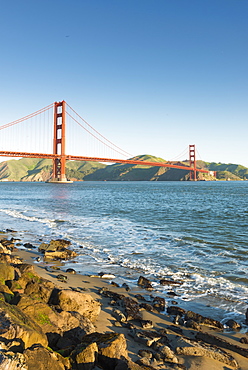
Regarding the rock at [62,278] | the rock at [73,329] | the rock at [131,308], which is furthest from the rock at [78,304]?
the rock at [62,278]

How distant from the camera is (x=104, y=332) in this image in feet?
16.4

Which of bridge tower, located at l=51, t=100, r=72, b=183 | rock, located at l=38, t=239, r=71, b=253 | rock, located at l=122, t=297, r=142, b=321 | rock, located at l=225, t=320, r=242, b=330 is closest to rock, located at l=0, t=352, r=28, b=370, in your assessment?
rock, located at l=122, t=297, r=142, b=321

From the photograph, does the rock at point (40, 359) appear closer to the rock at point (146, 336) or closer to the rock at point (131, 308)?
the rock at point (146, 336)

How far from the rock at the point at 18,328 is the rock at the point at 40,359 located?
20 centimetres

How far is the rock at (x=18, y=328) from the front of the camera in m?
3.20

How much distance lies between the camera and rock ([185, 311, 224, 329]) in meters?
5.59

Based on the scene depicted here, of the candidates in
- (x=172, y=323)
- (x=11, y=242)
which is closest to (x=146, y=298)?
(x=172, y=323)

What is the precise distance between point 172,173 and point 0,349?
192110 millimetres

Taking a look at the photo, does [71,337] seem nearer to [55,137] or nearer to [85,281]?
[85,281]

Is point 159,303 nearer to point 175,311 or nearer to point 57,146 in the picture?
point 175,311

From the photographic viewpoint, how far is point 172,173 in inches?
7554

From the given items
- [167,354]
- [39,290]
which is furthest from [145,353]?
[39,290]

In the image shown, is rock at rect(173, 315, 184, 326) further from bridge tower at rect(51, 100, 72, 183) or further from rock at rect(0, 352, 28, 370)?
bridge tower at rect(51, 100, 72, 183)

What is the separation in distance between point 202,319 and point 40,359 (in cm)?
372
